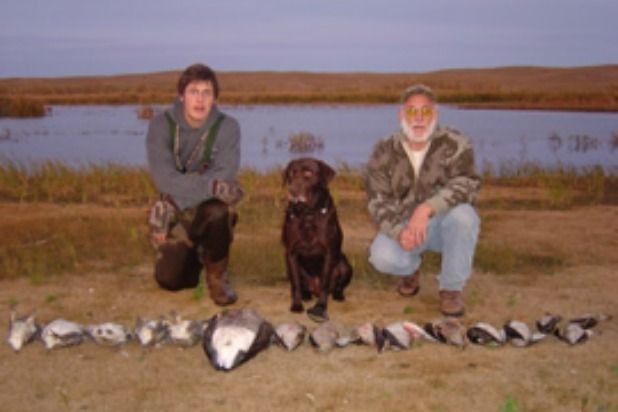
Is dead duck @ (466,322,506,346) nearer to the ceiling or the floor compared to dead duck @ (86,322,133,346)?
nearer to the ceiling

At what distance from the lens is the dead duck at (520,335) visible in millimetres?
6137

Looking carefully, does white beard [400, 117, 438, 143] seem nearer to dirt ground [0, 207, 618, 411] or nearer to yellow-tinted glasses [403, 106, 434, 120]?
yellow-tinted glasses [403, 106, 434, 120]

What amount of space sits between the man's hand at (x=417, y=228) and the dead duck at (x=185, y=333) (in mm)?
1936

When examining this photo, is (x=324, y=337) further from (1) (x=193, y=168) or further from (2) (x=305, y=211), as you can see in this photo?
(1) (x=193, y=168)

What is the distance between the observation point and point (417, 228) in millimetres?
6844

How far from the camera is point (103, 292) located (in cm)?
784

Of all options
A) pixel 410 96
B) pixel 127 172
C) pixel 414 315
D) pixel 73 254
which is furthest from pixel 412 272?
pixel 127 172

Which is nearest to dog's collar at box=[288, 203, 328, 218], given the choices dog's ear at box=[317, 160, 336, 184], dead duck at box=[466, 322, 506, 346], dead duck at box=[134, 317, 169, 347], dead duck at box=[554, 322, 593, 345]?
dog's ear at box=[317, 160, 336, 184]

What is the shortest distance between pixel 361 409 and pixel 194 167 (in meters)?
3.10

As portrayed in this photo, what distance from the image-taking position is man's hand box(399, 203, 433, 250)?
6.83 metres

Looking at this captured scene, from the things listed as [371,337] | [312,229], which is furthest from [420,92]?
[371,337]

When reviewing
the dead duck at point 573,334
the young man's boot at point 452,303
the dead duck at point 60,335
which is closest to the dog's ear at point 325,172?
the young man's boot at point 452,303

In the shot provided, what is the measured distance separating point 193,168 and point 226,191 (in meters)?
0.45

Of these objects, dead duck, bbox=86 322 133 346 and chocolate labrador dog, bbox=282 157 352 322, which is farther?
chocolate labrador dog, bbox=282 157 352 322
